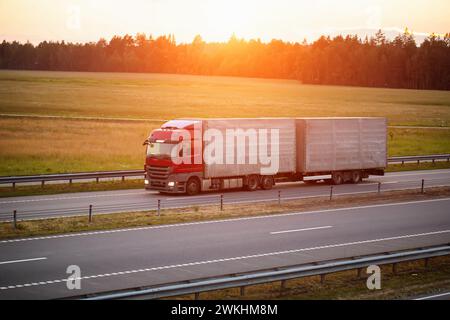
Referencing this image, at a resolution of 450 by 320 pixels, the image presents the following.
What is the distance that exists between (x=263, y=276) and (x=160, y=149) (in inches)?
834

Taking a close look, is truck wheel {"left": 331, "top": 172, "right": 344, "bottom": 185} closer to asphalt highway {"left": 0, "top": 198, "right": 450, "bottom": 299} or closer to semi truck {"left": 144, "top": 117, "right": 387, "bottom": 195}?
semi truck {"left": 144, "top": 117, "right": 387, "bottom": 195}

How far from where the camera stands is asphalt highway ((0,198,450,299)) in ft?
62.1

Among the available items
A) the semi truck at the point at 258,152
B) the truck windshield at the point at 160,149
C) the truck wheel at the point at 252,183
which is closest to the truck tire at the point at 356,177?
the semi truck at the point at 258,152

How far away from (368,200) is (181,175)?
30.2ft

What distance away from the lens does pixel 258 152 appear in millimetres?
40031

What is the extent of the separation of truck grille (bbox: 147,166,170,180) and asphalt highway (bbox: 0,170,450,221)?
0.95 m

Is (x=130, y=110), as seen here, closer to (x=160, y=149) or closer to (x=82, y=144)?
(x=82, y=144)

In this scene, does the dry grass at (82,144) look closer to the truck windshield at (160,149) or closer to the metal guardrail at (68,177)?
the metal guardrail at (68,177)

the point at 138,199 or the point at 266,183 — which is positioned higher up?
the point at 266,183

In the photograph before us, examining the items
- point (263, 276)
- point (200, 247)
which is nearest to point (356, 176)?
point (200, 247)

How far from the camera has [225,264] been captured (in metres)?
20.9

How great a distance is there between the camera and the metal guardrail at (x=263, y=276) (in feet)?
50.5

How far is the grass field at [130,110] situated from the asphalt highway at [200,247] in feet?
71.4

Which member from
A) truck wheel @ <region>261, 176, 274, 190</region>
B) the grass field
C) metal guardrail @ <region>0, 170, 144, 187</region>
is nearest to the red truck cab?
truck wheel @ <region>261, 176, 274, 190</region>
